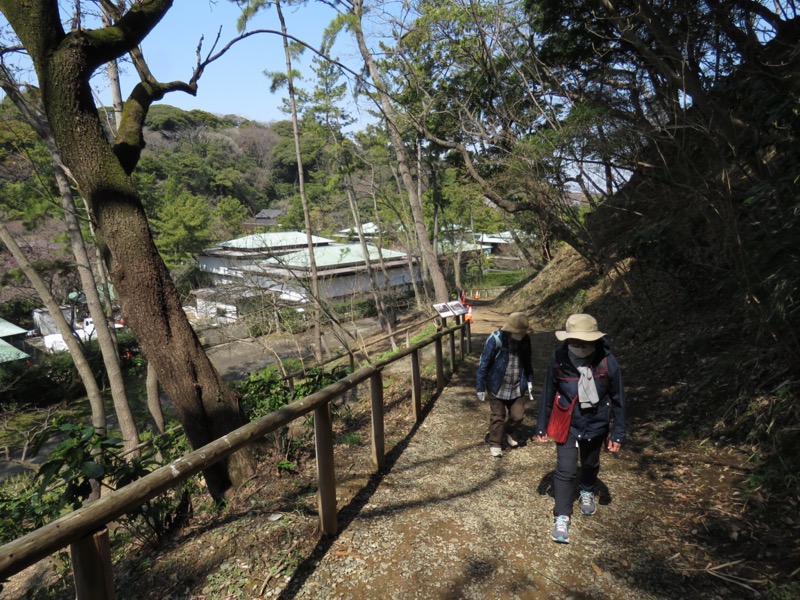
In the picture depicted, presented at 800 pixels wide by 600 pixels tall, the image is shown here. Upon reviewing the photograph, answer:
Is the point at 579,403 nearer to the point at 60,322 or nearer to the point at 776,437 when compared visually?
the point at 776,437

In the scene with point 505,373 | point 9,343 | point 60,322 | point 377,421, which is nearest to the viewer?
point 377,421

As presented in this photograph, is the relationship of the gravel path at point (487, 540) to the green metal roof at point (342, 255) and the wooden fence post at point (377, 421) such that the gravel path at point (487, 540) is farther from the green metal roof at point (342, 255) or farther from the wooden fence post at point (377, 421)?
the green metal roof at point (342, 255)

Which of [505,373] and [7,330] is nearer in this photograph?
[505,373]

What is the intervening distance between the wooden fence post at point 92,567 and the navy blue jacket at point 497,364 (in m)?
3.22

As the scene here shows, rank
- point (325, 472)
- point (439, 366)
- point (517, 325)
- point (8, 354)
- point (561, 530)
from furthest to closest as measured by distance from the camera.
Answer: point (8, 354), point (439, 366), point (517, 325), point (561, 530), point (325, 472)

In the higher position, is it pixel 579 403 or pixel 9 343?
pixel 9 343

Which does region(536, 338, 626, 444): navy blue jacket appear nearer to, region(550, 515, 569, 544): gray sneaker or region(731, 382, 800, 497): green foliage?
region(550, 515, 569, 544): gray sneaker

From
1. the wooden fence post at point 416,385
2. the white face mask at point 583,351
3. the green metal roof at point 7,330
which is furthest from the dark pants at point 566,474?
the green metal roof at point 7,330

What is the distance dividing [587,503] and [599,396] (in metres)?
0.89

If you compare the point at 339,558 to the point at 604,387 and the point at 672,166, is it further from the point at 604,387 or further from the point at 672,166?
the point at 672,166

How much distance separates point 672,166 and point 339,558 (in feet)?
23.9

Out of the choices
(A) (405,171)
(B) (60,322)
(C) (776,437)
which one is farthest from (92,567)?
(A) (405,171)

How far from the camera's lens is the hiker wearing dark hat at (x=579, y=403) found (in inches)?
120

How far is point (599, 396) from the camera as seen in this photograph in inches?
120
